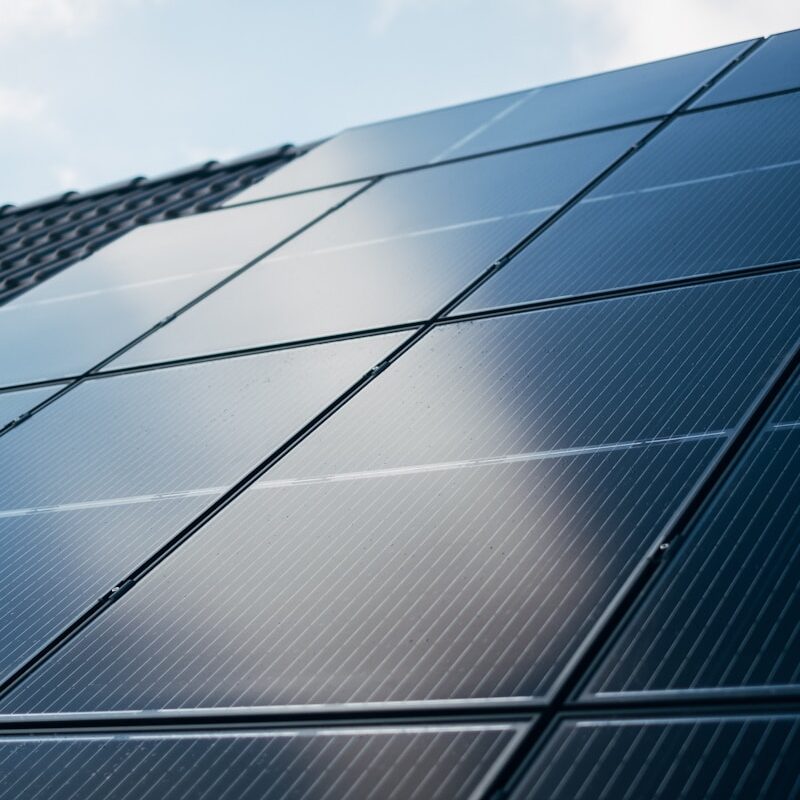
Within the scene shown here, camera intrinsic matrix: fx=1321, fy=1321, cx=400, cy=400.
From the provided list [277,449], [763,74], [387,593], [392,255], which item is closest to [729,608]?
[387,593]

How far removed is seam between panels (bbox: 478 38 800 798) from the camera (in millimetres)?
3027

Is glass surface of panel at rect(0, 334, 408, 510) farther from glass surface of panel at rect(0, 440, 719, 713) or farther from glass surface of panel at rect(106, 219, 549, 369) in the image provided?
glass surface of panel at rect(0, 440, 719, 713)

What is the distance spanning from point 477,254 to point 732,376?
2.46 metres

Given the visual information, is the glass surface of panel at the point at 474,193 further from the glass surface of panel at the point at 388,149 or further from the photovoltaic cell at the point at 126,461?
the photovoltaic cell at the point at 126,461

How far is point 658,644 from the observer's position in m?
3.22

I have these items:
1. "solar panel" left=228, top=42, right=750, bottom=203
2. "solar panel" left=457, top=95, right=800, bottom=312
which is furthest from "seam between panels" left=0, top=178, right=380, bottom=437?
"solar panel" left=457, top=95, right=800, bottom=312

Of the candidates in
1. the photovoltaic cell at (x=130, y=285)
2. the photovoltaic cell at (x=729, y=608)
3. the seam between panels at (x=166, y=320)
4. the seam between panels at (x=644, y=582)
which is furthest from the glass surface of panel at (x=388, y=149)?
the photovoltaic cell at (x=729, y=608)

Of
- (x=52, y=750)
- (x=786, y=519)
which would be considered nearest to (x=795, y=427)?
(x=786, y=519)

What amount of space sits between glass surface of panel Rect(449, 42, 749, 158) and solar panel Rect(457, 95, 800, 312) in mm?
1053

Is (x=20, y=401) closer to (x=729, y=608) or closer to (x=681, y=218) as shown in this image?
(x=681, y=218)

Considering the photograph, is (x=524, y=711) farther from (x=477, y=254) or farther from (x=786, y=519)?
(x=477, y=254)

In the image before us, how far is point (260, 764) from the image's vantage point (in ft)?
11.2

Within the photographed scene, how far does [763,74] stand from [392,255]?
2.73 metres

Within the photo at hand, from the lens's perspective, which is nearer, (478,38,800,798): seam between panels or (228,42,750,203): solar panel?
(478,38,800,798): seam between panels
